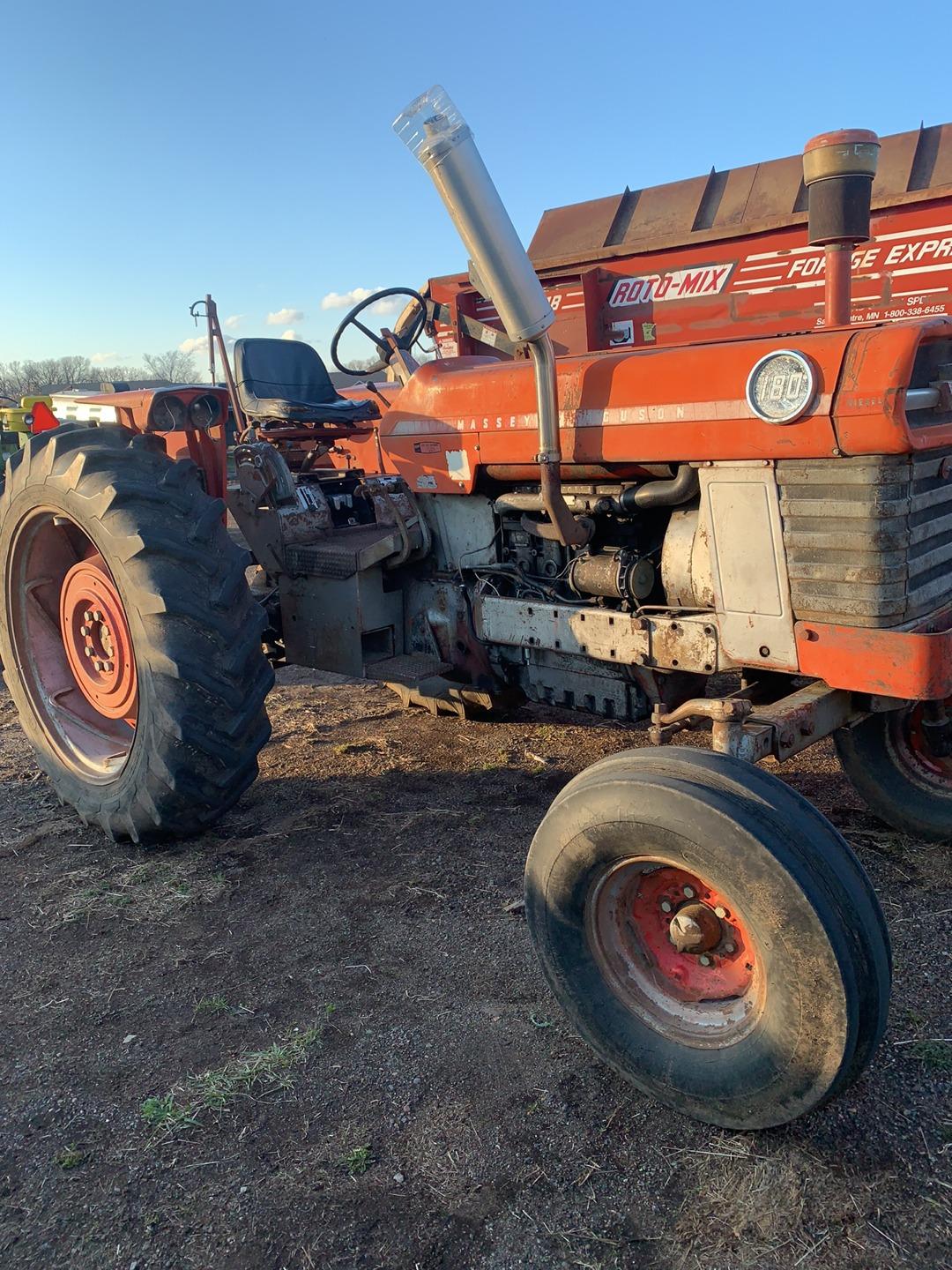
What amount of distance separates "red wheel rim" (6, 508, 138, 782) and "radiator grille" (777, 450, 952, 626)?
2.35 meters

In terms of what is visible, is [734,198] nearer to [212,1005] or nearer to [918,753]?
[918,753]

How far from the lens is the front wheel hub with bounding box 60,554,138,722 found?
11.9 feet

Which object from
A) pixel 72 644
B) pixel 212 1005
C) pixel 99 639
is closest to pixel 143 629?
pixel 99 639

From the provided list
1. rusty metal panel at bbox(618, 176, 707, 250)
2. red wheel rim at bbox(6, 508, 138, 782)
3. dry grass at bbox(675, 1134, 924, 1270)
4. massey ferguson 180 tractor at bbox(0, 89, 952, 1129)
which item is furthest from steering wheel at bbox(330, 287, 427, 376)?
dry grass at bbox(675, 1134, 924, 1270)

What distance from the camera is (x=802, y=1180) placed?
74.7 inches

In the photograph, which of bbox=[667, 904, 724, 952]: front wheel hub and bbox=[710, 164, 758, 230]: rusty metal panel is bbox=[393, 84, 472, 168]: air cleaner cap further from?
bbox=[710, 164, 758, 230]: rusty metal panel

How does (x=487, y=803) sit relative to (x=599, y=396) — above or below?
below

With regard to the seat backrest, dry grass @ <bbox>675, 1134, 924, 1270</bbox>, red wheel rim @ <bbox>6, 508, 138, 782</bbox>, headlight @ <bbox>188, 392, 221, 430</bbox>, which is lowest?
dry grass @ <bbox>675, 1134, 924, 1270</bbox>

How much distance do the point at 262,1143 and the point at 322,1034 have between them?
37 centimetres

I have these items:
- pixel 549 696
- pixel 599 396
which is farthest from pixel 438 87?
pixel 549 696

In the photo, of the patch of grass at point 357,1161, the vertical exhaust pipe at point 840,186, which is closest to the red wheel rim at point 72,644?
the patch of grass at point 357,1161

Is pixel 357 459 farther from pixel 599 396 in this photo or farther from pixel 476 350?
pixel 599 396

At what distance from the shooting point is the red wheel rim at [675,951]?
2.09 metres

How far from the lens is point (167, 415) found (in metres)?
4.36
